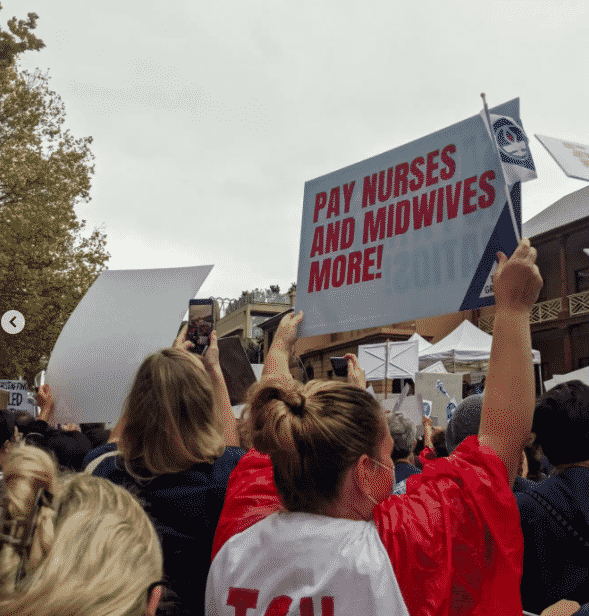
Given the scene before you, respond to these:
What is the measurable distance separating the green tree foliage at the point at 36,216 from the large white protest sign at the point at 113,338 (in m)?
10.4

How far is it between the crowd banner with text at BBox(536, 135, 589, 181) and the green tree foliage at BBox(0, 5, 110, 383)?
1253 centimetres

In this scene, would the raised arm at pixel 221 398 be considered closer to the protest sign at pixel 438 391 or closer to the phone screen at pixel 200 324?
the phone screen at pixel 200 324

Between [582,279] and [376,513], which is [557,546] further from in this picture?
[582,279]

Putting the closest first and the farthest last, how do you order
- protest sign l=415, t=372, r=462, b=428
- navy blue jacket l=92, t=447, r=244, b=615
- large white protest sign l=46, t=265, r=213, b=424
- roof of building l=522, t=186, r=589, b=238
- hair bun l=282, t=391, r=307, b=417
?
hair bun l=282, t=391, r=307, b=417 < navy blue jacket l=92, t=447, r=244, b=615 < large white protest sign l=46, t=265, r=213, b=424 < protest sign l=415, t=372, r=462, b=428 < roof of building l=522, t=186, r=589, b=238

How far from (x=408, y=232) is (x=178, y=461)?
1311 mm

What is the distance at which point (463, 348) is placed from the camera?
16.6m

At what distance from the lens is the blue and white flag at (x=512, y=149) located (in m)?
2.28

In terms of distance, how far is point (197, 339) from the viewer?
342cm

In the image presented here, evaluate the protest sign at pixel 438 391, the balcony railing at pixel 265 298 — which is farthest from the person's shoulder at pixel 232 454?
the balcony railing at pixel 265 298

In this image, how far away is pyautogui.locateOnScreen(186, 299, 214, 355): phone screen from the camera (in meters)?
3.38

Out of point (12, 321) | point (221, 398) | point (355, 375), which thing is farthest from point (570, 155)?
point (12, 321)

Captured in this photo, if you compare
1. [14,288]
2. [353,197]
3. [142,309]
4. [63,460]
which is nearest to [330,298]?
[353,197]

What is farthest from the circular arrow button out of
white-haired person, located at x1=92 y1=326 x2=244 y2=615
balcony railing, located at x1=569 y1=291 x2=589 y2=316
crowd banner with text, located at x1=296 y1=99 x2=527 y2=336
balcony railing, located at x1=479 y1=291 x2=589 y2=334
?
balcony railing, located at x1=569 y1=291 x2=589 y2=316

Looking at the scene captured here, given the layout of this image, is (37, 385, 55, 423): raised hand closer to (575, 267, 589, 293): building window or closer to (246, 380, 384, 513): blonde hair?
(246, 380, 384, 513): blonde hair
